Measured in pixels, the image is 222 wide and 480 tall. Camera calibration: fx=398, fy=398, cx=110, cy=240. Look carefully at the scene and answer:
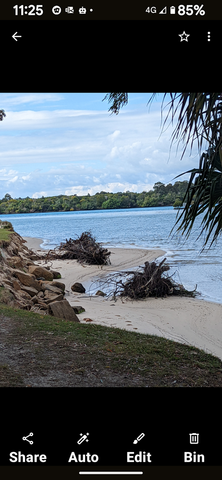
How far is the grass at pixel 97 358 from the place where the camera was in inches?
171

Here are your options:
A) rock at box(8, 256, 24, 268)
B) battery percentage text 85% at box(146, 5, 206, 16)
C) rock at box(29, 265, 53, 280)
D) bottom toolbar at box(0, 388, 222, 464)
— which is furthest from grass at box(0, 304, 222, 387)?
rock at box(29, 265, 53, 280)

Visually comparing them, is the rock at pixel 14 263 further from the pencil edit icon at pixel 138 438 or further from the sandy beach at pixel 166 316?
the pencil edit icon at pixel 138 438

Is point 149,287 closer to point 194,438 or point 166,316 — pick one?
point 166,316

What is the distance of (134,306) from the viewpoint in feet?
34.2

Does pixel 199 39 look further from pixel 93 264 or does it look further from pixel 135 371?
pixel 93 264

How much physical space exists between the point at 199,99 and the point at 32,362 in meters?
3.41

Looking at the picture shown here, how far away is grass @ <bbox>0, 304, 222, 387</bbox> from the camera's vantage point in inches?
171

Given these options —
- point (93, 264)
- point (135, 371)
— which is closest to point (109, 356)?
point (135, 371)

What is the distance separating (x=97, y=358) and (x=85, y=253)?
13.8 metres

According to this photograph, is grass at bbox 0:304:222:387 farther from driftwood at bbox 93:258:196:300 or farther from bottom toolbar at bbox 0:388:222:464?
driftwood at bbox 93:258:196:300

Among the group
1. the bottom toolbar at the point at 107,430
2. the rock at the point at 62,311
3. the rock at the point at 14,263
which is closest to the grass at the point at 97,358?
the rock at the point at 62,311

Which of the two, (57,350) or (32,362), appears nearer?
(32,362)

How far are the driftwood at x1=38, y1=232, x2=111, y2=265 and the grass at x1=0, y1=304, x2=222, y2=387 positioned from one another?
11690mm

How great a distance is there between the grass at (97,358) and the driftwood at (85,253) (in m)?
11.7
